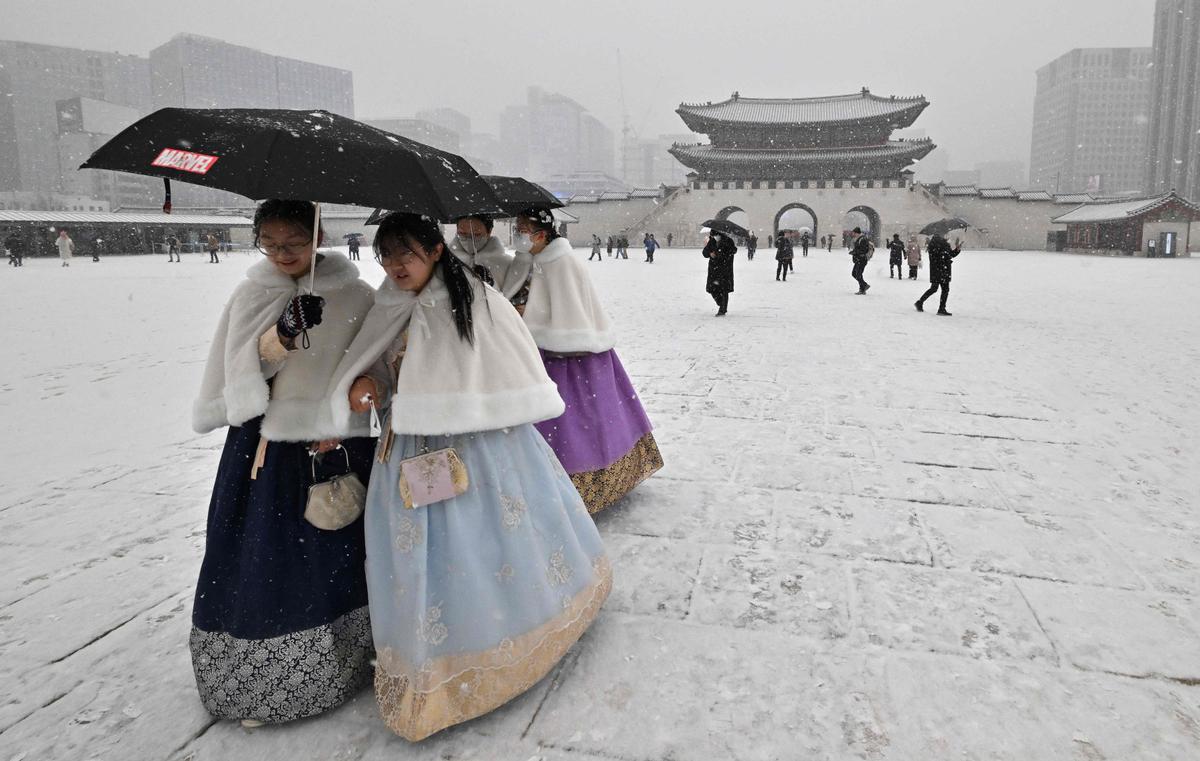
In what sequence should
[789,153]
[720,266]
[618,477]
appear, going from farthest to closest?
[789,153] → [720,266] → [618,477]

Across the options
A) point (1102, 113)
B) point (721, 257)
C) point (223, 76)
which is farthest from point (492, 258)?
point (1102, 113)

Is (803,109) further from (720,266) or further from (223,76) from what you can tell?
(223,76)

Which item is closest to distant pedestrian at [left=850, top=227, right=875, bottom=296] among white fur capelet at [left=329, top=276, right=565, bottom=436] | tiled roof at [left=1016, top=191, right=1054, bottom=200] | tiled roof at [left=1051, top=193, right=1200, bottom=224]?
white fur capelet at [left=329, top=276, right=565, bottom=436]

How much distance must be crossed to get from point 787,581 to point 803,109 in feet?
141

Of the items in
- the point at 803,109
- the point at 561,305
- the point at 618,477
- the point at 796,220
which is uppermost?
the point at 803,109

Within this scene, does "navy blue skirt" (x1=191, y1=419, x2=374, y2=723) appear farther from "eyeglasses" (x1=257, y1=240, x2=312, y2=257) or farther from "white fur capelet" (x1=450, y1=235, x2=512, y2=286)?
"white fur capelet" (x1=450, y1=235, x2=512, y2=286)

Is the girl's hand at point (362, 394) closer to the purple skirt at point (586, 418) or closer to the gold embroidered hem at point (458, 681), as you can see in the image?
the gold embroidered hem at point (458, 681)

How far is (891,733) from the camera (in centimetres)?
178

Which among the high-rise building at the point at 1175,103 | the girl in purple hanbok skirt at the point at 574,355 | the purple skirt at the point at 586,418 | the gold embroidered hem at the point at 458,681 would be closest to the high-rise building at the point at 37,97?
the girl in purple hanbok skirt at the point at 574,355

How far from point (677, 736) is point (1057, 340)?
7.90 metres

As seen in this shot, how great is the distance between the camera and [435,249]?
1.88 metres

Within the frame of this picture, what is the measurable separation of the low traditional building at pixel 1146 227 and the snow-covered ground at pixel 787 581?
29.7 metres

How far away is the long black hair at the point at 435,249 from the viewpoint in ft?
5.94

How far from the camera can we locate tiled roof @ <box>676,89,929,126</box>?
1506 inches
